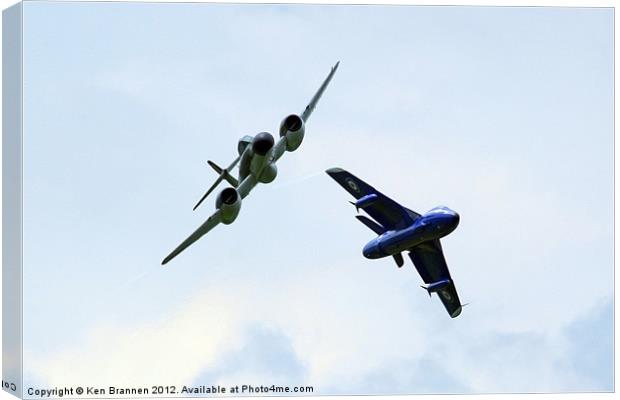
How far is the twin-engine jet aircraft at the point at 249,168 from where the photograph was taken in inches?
1186

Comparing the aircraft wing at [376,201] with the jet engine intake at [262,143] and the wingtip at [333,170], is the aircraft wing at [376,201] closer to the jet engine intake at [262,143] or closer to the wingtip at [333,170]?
the wingtip at [333,170]

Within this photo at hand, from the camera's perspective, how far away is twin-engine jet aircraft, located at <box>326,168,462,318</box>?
34625mm

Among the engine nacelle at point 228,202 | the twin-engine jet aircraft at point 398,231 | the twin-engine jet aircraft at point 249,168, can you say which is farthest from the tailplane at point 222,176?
the twin-engine jet aircraft at point 398,231

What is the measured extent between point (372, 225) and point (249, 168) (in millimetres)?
5614

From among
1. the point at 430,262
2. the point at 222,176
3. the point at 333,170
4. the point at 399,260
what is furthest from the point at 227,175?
the point at 430,262


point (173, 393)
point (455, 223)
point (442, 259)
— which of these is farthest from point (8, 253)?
point (442, 259)

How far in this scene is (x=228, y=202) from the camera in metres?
30.0

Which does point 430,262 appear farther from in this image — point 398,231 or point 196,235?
point 196,235

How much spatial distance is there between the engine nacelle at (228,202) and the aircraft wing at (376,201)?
6500 millimetres

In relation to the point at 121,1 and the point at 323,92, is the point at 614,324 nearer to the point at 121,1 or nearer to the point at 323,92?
the point at 323,92

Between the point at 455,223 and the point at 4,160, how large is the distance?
1150 centimetres

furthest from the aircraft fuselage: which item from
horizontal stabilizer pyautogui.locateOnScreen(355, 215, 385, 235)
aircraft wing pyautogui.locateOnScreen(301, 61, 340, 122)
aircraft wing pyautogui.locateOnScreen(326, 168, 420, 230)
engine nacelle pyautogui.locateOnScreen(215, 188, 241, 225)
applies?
engine nacelle pyautogui.locateOnScreen(215, 188, 241, 225)

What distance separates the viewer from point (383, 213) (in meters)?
36.4

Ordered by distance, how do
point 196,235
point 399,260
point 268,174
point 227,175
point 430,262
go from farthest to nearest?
point 430,262 < point 399,260 < point 227,175 < point 268,174 < point 196,235
